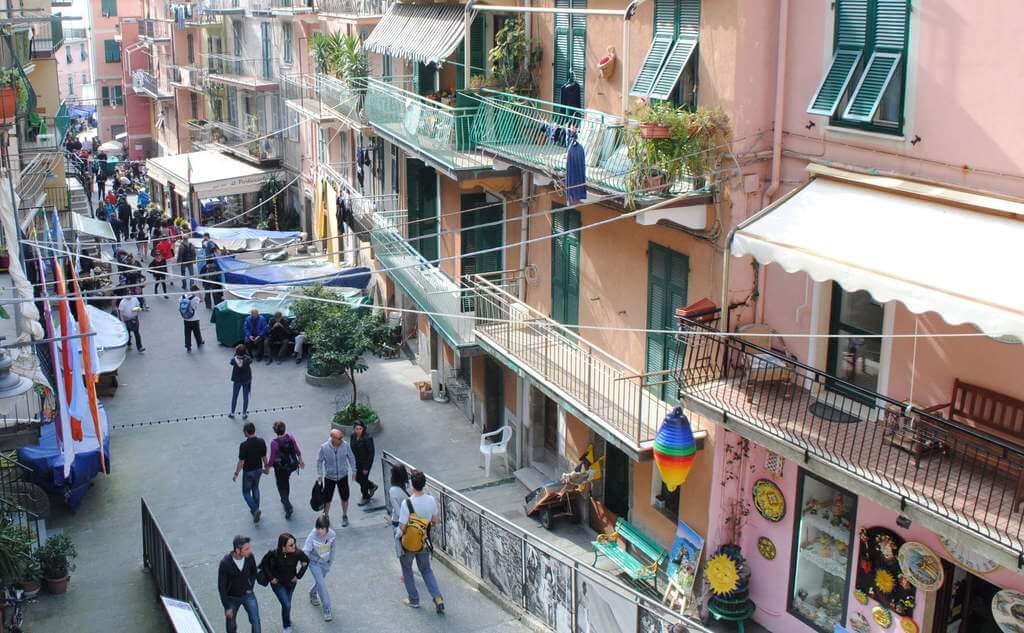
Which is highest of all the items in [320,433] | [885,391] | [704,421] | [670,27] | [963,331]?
[670,27]

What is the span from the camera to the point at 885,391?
1162 centimetres

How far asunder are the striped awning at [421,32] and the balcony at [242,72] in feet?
57.9

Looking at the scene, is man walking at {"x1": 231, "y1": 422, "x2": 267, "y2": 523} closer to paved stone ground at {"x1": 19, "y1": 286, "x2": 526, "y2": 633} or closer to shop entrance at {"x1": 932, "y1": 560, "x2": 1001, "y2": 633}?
paved stone ground at {"x1": 19, "y1": 286, "x2": 526, "y2": 633}

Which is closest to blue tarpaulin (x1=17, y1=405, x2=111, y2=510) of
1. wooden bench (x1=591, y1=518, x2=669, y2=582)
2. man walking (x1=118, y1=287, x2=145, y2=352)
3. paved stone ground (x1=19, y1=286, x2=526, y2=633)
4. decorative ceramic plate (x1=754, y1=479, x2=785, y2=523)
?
paved stone ground (x1=19, y1=286, x2=526, y2=633)

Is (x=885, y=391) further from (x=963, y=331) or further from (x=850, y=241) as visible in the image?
(x=850, y=241)

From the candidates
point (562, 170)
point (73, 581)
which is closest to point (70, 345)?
point (73, 581)

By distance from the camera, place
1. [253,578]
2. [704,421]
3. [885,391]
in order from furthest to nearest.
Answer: [704,421] < [253,578] < [885,391]

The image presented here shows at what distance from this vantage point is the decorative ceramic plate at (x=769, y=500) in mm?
13227

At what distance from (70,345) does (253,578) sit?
4306 millimetres

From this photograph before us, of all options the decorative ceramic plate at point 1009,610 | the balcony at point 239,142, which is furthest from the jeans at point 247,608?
the balcony at point 239,142

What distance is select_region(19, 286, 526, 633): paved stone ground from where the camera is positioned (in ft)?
47.4

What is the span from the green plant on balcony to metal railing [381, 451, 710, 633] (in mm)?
6766

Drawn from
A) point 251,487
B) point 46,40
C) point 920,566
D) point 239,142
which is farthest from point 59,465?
point 239,142

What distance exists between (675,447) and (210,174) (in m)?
28.9
